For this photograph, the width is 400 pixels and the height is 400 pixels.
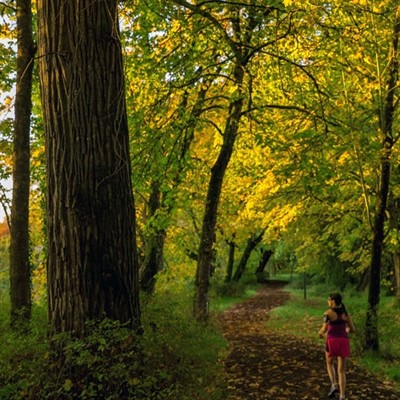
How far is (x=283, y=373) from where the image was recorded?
8.84 meters

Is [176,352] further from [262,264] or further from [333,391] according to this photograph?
[262,264]

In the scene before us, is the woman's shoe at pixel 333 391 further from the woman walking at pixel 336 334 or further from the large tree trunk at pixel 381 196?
the large tree trunk at pixel 381 196

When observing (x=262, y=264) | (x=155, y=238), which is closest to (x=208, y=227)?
(x=155, y=238)

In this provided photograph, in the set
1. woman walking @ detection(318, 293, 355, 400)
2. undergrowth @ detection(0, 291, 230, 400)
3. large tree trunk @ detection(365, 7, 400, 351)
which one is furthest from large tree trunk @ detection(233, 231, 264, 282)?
undergrowth @ detection(0, 291, 230, 400)

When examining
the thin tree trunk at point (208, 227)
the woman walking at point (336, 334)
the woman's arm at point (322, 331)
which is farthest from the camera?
the thin tree trunk at point (208, 227)

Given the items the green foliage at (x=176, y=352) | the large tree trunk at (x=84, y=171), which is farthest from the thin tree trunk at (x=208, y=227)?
the large tree trunk at (x=84, y=171)

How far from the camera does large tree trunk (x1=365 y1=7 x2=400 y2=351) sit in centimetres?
995

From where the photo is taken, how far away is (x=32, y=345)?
480 cm

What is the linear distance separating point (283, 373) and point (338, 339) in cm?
207

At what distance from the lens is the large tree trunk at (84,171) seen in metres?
4.34

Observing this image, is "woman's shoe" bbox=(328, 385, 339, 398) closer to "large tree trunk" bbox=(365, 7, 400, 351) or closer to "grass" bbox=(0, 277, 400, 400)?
"grass" bbox=(0, 277, 400, 400)

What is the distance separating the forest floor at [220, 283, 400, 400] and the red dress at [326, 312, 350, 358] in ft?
2.27

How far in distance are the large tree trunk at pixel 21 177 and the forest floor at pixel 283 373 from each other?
164 inches

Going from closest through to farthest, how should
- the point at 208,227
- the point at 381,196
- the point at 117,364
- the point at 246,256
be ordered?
the point at 117,364 < the point at 381,196 < the point at 208,227 < the point at 246,256
